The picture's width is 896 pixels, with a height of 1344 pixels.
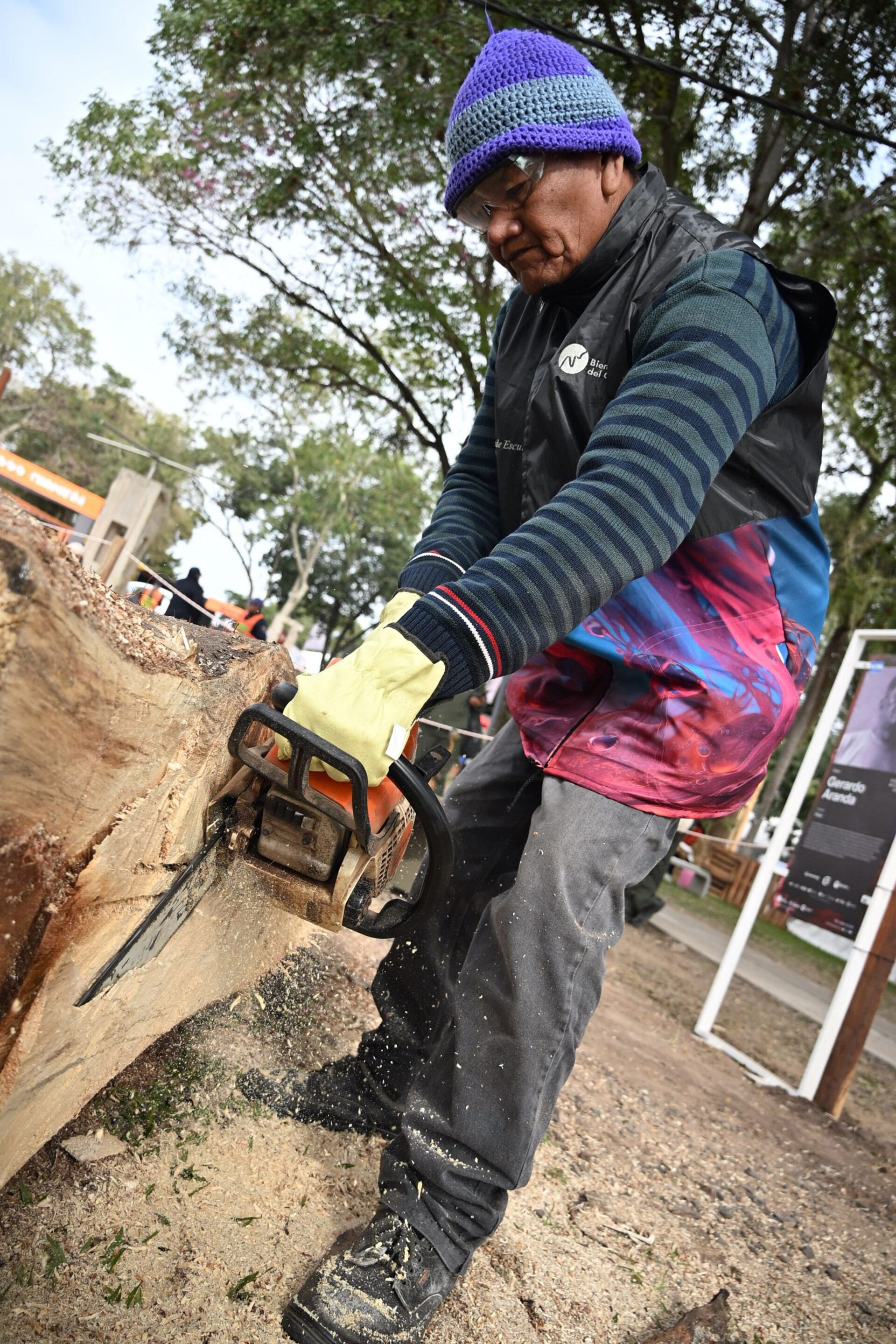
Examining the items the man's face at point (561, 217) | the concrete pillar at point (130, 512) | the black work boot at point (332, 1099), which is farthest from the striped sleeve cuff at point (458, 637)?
the concrete pillar at point (130, 512)

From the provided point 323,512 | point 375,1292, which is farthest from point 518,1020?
point 323,512

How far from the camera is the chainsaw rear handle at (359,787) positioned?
1343 mm

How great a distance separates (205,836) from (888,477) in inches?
505

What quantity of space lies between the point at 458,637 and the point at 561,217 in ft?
2.80

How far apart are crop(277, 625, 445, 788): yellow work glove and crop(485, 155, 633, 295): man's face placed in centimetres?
83

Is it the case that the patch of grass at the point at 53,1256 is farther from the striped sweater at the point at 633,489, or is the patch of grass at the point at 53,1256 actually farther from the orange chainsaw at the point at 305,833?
the striped sweater at the point at 633,489

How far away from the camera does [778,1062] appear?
5062 mm

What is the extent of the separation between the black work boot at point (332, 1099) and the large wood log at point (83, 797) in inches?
19.8

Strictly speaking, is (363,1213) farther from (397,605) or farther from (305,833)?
(397,605)

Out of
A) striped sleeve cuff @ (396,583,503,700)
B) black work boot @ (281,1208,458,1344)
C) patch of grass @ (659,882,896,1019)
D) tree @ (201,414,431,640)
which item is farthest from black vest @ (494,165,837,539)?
tree @ (201,414,431,640)

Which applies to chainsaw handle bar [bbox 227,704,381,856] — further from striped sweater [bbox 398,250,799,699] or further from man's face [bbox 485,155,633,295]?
man's face [bbox 485,155,633,295]

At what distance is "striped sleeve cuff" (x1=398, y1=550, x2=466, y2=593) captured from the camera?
1948 mm

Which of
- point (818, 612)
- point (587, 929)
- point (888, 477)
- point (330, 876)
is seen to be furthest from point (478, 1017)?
point (888, 477)

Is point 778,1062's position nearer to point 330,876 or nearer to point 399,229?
point 330,876
